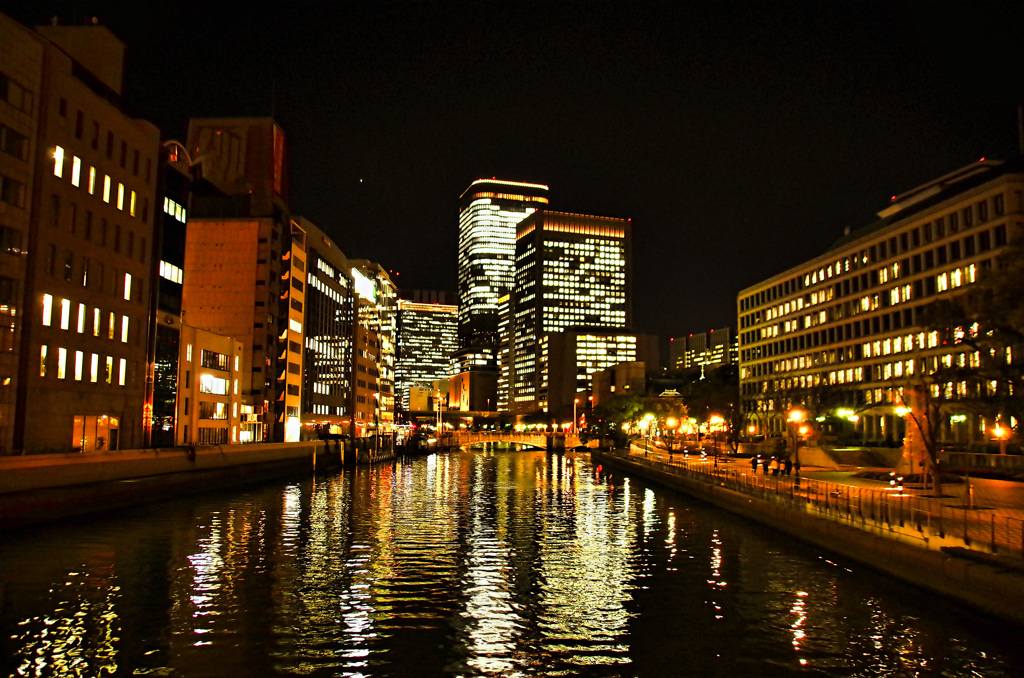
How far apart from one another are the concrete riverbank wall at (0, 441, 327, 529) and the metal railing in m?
31.3

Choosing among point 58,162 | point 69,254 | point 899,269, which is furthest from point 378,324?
point 58,162

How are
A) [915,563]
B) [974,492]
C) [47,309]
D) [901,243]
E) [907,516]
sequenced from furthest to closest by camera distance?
[901,243], [47,309], [974,492], [907,516], [915,563]

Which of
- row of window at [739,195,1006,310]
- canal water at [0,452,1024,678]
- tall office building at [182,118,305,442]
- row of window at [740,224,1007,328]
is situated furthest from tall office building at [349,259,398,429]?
canal water at [0,452,1024,678]

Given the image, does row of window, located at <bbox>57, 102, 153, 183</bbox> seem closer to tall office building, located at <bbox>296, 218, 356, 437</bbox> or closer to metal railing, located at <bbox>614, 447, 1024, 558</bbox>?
metal railing, located at <bbox>614, 447, 1024, 558</bbox>

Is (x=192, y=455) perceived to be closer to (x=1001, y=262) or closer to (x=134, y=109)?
(x=134, y=109)

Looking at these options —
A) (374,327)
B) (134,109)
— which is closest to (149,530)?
(134,109)

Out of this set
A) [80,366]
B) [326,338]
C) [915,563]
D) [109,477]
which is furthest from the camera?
[326,338]

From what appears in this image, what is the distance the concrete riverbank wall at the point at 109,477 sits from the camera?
33.3 m

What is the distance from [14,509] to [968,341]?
126ft

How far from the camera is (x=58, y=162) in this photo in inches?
2002

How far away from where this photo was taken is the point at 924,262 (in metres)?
92.1

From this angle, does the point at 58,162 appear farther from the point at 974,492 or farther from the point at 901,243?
the point at 901,243

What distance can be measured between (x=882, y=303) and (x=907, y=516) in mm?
84110

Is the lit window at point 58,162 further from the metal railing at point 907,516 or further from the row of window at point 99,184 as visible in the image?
the metal railing at point 907,516
